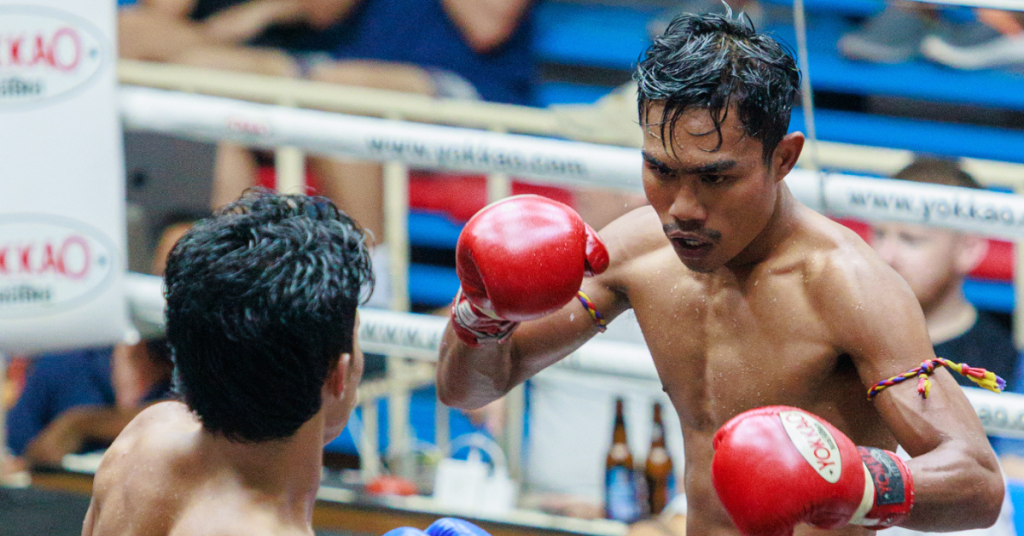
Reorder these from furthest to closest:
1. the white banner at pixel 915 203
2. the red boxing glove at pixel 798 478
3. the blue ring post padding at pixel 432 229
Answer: the blue ring post padding at pixel 432 229
the white banner at pixel 915 203
the red boxing glove at pixel 798 478

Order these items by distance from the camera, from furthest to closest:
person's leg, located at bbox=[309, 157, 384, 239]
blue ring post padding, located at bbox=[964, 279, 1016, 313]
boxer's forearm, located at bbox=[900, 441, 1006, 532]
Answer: blue ring post padding, located at bbox=[964, 279, 1016, 313] < person's leg, located at bbox=[309, 157, 384, 239] < boxer's forearm, located at bbox=[900, 441, 1006, 532]

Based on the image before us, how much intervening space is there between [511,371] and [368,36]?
2.31 metres

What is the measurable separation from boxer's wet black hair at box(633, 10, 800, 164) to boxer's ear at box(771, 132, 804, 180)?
1cm

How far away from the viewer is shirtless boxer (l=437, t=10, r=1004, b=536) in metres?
1.34

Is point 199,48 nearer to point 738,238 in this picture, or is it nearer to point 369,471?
point 369,471

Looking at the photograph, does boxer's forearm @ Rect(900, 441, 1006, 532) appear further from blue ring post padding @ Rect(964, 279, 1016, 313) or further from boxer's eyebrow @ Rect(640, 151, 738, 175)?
blue ring post padding @ Rect(964, 279, 1016, 313)

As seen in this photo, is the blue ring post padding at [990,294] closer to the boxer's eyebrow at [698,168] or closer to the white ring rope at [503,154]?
the white ring rope at [503,154]

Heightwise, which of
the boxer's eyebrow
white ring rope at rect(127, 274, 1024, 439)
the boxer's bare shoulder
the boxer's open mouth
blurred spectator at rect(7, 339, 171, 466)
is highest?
the boxer's eyebrow

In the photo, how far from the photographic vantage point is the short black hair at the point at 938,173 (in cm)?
249

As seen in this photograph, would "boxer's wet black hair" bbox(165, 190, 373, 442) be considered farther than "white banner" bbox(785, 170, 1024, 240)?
No

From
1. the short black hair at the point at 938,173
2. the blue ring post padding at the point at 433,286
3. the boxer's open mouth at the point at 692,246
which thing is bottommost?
the blue ring post padding at the point at 433,286

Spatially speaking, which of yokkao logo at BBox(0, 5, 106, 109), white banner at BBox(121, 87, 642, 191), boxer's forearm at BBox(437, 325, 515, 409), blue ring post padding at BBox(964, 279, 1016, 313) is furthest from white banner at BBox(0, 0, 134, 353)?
blue ring post padding at BBox(964, 279, 1016, 313)

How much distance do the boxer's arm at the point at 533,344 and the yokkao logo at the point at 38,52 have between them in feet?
3.81

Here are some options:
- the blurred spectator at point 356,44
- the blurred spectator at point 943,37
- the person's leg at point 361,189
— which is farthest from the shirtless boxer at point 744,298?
A: the blurred spectator at point 943,37
